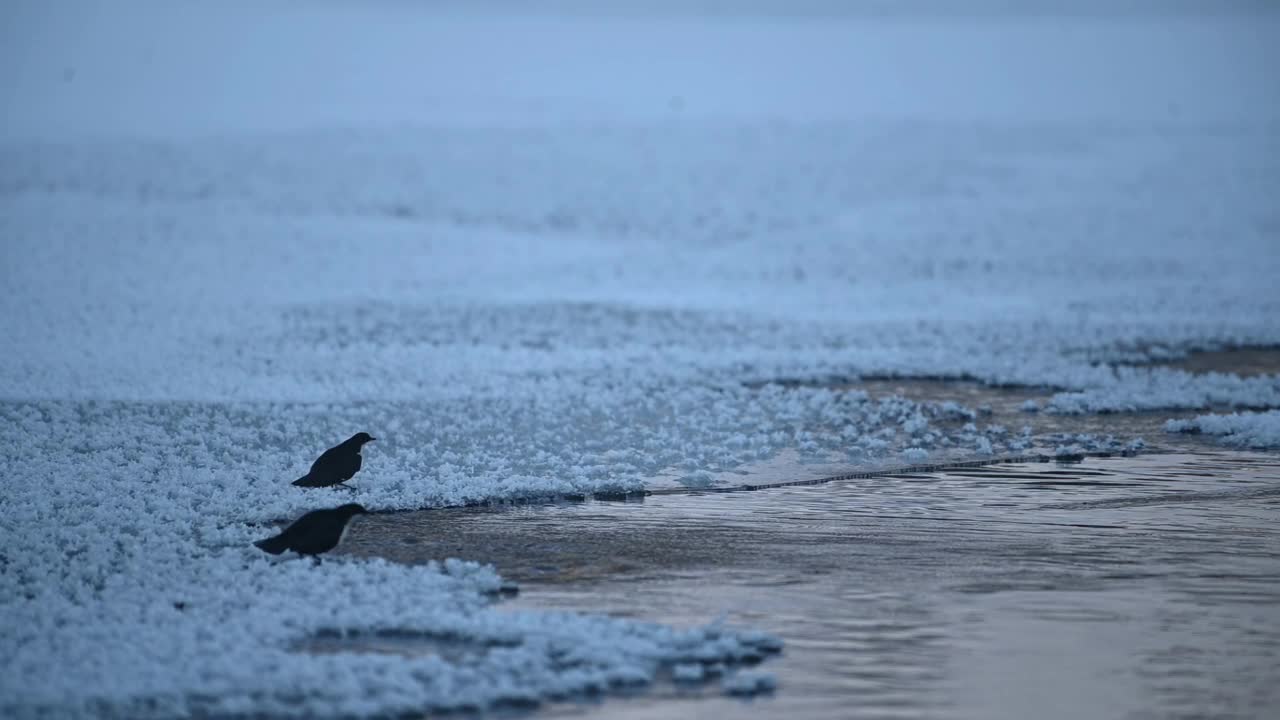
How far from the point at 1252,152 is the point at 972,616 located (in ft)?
89.4

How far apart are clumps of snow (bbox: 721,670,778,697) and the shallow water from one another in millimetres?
74

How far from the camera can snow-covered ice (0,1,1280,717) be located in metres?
6.95

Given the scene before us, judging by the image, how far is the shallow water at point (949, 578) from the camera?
5.87 metres

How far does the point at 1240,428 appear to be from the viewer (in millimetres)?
11422

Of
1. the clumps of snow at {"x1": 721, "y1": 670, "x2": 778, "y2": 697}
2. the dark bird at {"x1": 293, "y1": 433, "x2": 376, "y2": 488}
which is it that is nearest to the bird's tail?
the dark bird at {"x1": 293, "y1": 433, "x2": 376, "y2": 488}

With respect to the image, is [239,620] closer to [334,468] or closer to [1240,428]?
[334,468]

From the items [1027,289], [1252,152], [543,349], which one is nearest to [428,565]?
[543,349]

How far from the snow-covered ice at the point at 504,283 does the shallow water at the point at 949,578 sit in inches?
20.2

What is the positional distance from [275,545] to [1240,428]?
7666 mm

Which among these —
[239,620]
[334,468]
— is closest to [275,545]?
[239,620]

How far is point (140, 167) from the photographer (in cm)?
2955

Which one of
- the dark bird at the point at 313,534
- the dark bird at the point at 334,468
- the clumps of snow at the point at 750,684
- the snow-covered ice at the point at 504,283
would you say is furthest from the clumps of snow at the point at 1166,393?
the clumps of snow at the point at 750,684

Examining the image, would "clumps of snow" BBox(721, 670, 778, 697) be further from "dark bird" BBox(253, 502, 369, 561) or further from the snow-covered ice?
"dark bird" BBox(253, 502, 369, 561)

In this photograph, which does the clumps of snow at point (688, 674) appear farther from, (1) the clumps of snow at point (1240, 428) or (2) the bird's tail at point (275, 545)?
(1) the clumps of snow at point (1240, 428)
